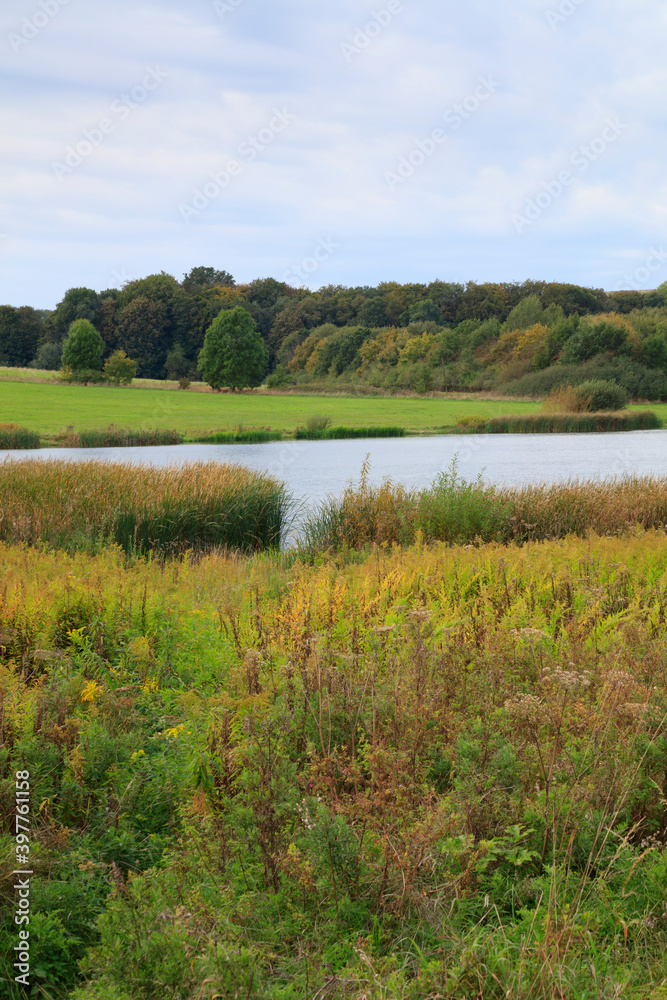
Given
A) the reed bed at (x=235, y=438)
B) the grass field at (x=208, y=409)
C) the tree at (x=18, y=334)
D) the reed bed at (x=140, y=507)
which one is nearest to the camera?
the reed bed at (x=140, y=507)

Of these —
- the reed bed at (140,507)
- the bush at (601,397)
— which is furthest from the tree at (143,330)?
the reed bed at (140,507)

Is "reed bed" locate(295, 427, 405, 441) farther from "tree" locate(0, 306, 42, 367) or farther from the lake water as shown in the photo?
"tree" locate(0, 306, 42, 367)

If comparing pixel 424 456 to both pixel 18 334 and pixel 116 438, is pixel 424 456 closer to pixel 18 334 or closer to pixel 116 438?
pixel 116 438

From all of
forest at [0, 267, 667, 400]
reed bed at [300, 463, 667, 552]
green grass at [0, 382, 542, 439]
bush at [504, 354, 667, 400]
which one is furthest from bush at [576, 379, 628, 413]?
reed bed at [300, 463, 667, 552]

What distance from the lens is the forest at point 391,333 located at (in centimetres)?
6944

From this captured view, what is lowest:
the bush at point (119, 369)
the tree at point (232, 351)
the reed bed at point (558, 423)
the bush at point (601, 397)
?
the reed bed at point (558, 423)

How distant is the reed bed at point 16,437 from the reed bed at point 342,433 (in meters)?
15.7

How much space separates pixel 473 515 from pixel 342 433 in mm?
34423

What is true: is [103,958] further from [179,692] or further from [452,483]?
[452,483]

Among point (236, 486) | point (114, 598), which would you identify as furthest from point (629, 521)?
Answer: point (114, 598)

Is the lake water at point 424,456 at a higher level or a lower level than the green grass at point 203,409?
lower

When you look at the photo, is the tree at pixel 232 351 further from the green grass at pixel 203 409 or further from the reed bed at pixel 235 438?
the reed bed at pixel 235 438

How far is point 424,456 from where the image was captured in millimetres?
36969

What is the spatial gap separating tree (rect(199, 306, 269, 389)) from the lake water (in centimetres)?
3362
